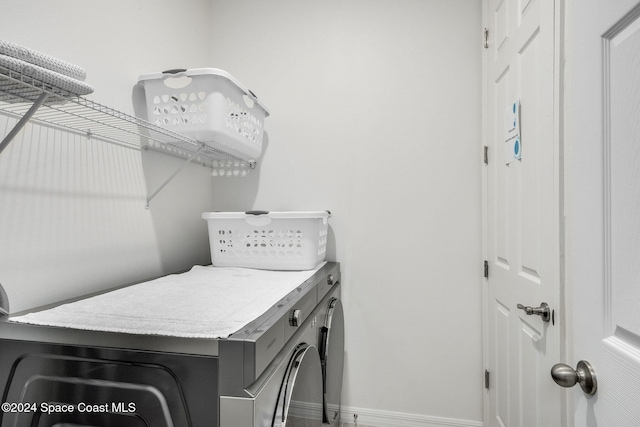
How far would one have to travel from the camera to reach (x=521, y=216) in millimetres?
1369

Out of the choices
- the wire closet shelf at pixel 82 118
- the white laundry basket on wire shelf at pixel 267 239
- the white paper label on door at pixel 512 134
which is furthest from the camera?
the white laundry basket on wire shelf at pixel 267 239

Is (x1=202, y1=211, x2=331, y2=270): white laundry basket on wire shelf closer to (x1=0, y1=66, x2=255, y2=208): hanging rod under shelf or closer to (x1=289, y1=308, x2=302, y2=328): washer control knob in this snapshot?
(x1=0, y1=66, x2=255, y2=208): hanging rod under shelf

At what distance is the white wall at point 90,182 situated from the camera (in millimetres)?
1057

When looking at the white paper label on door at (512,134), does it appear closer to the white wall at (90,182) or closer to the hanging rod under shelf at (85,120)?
the hanging rod under shelf at (85,120)

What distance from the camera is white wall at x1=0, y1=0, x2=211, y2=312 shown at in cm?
106

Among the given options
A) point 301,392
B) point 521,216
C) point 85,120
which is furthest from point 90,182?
point 521,216

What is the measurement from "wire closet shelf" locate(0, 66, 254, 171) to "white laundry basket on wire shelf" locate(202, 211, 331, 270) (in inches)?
14.5

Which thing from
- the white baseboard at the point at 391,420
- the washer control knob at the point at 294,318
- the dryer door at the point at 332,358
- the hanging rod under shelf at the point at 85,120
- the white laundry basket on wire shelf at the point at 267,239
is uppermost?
the hanging rod under shelf at the point at 85,120

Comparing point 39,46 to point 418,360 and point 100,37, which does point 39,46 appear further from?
point 418,360

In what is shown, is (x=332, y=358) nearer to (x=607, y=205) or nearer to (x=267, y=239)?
(x=267, y=239)

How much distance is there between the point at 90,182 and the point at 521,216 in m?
1.60

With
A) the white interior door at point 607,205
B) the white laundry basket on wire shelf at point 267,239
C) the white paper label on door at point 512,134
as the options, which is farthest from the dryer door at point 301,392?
the white paper label on door at point 512,134

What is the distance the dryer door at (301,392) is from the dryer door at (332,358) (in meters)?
0.09

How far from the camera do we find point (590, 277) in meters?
0.68
